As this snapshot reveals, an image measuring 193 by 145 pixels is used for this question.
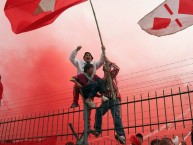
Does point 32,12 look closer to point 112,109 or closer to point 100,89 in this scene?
point 100,89

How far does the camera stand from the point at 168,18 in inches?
278

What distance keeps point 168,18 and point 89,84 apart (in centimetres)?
241

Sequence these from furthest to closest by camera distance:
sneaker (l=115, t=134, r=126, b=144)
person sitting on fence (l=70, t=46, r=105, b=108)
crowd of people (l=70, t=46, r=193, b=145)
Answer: person sitting on fence (l=70, t=46, r=105, b=108) < crowd of people (l=70, t=46, r=193, b=145) < sneaker (l=115, t=134, r=126, b=144)

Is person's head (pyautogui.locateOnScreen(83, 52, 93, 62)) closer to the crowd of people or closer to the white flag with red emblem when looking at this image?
the crowd of people

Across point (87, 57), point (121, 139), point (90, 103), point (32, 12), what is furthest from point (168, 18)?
point (32, 12)

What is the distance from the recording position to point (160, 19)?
7.07m

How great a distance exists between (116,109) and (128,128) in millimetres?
601

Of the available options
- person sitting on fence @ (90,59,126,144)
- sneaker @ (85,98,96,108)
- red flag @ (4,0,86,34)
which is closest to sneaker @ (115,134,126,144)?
A: person sitting on fence @ (90,59,126,144)

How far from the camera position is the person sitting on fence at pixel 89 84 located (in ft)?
22.6

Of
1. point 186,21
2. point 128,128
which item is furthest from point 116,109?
point 186,21

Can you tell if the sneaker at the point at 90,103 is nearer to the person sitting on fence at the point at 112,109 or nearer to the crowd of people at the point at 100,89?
the crowd of people at the point at 100,89

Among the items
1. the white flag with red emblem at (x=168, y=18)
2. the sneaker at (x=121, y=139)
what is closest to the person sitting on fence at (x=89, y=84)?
the sneaker at (x=121, y=139)

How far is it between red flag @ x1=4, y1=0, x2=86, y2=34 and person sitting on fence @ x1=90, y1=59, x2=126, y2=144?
1652 mm

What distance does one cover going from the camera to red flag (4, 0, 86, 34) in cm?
685
